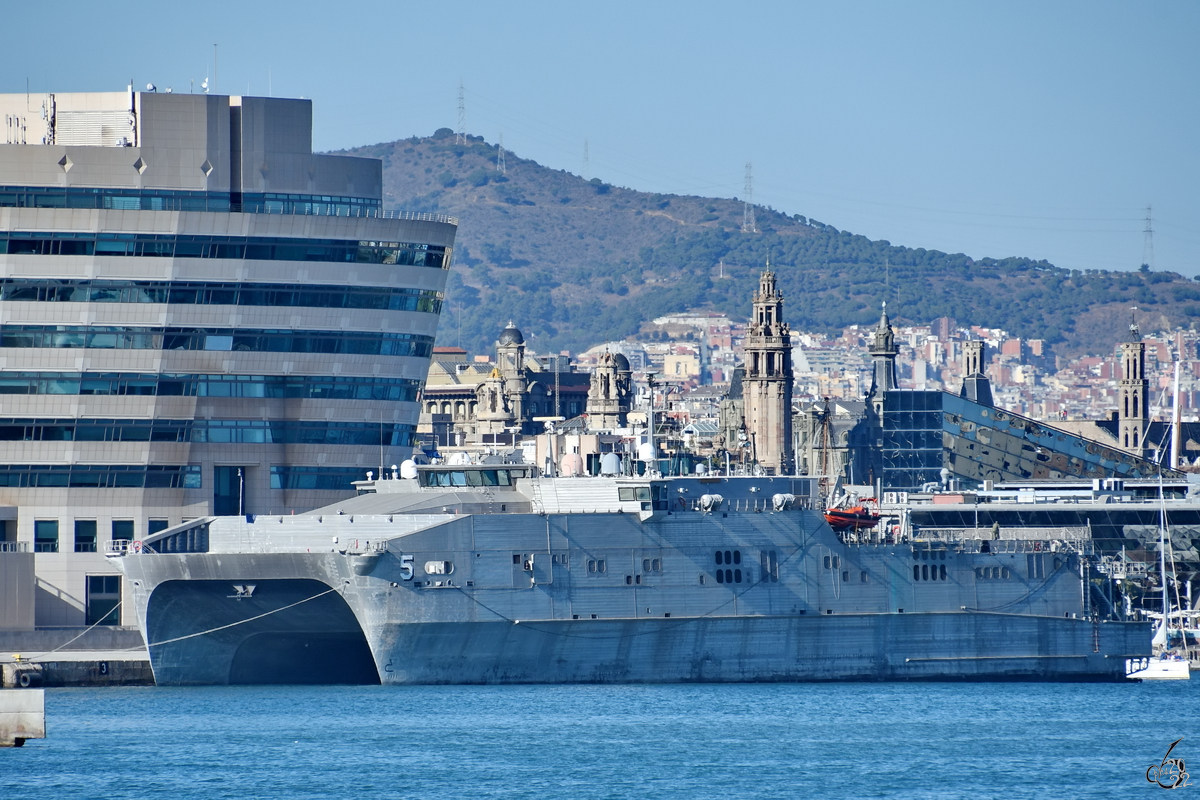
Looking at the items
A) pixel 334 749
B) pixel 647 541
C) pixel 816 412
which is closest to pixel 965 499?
pixel 647 541

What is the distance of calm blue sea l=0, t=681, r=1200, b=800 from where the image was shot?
54562mm

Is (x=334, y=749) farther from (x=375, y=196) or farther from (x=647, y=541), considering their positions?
(x=375, y=196)

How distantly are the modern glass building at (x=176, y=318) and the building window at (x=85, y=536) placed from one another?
0.10 meters

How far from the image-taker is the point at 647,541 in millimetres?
73688

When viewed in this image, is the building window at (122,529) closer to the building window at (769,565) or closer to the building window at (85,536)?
the building window at (85,536)

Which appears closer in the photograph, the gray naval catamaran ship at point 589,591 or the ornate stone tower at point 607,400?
the gray naval catamaran ship at point 589,591

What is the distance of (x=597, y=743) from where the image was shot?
60281 mm

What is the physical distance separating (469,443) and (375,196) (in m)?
92.1

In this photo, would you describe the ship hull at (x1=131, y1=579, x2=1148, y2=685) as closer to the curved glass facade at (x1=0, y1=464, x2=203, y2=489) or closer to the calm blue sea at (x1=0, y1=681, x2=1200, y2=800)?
the calm blue sea at (x1=0, y1=681, x2=1200, y2=800)

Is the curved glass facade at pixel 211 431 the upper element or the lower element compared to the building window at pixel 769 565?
upper

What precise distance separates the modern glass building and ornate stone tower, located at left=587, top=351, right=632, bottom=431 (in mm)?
86266

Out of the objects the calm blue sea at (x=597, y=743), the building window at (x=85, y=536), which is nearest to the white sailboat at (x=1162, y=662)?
the calm blue sea at (x=597, y=743)

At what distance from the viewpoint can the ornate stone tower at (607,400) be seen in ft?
604

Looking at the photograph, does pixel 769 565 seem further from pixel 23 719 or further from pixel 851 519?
pixel 23 719
